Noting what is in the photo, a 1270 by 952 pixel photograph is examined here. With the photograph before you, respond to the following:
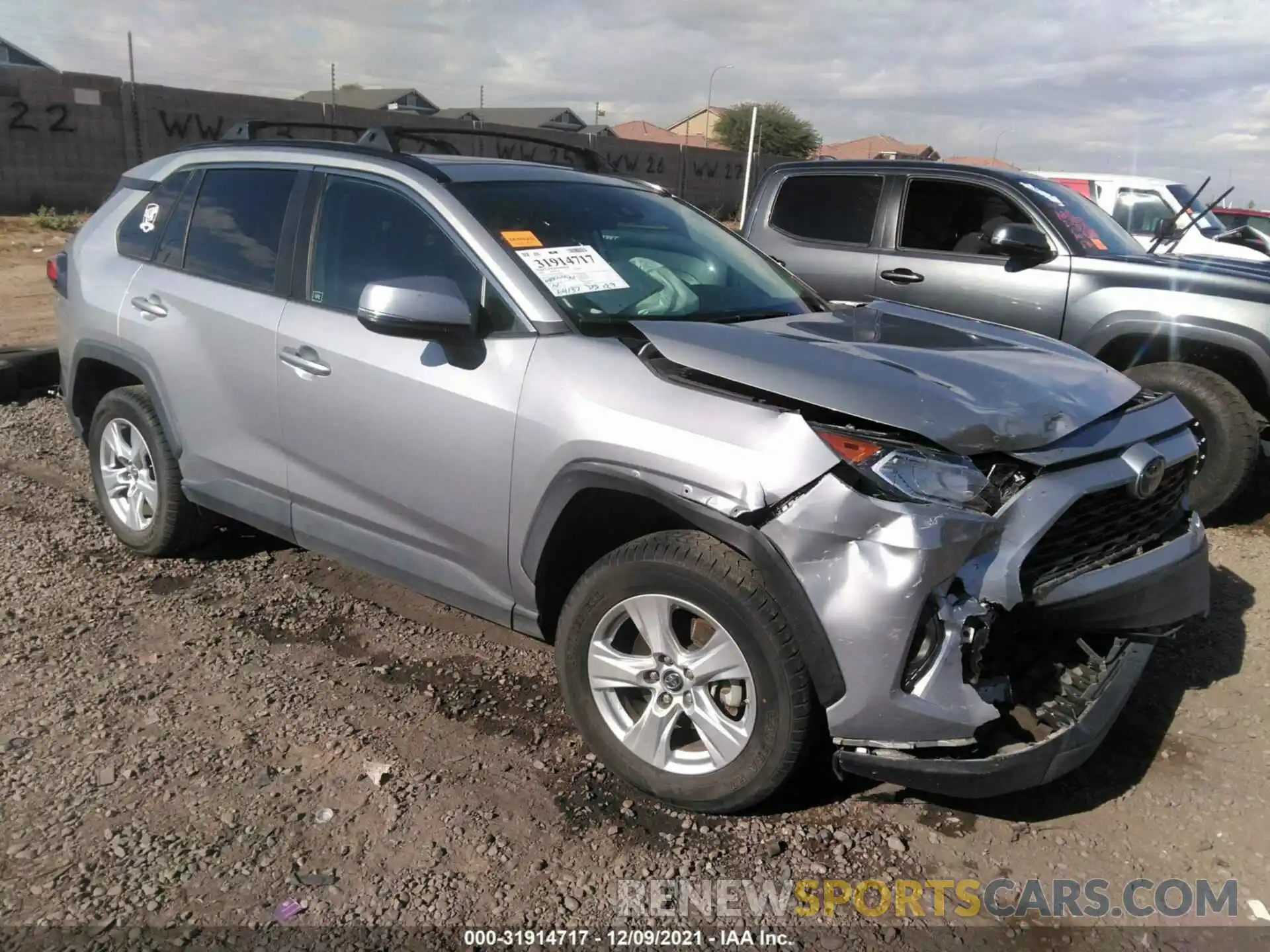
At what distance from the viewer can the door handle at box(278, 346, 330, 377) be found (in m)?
3.39

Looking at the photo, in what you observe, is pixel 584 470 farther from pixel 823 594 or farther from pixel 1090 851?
pixel 1090 851

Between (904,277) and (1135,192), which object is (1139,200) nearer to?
(1135,192)

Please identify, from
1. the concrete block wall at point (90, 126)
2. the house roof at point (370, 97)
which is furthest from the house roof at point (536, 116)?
the concrete block wall at point (90, 126)

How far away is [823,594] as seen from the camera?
2.38 metres

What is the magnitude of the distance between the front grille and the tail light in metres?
4.38

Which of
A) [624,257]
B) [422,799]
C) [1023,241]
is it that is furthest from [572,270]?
[1023,241]

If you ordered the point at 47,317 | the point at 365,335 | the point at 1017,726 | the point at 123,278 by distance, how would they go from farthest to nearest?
the point at 47,317
the point at 123,278
the point at 365,335
the point at 1017,726

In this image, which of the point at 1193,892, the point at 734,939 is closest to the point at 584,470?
the point at 734,939

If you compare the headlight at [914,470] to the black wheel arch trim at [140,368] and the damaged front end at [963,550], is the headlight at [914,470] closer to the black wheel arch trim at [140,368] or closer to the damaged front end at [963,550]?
the damaged front end at [963,550]

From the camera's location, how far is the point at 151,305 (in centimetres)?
407

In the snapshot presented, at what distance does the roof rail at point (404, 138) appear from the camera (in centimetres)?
383

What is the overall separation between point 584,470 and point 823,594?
2.52 feet

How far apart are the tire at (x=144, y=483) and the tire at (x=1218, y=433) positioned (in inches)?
191

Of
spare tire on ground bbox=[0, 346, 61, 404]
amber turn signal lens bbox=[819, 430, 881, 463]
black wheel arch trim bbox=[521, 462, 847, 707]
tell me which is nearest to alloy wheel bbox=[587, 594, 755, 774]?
black wheel arch trim bbox=[521, 462, 847, 707]
